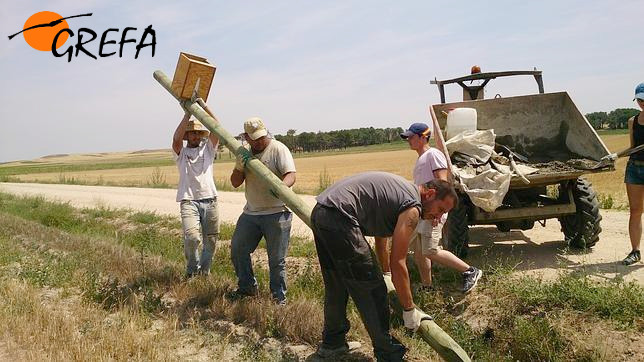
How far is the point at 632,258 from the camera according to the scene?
604cm

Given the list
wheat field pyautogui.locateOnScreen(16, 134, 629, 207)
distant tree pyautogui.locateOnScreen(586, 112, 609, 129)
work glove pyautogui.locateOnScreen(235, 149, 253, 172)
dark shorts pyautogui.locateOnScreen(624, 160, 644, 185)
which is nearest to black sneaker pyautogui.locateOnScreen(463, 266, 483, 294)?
dark shorts pyautogui.locateOnScreen(624, 160, 644, 185)

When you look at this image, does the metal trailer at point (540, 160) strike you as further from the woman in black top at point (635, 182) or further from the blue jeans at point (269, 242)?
the blue jeans at point (269, 242)

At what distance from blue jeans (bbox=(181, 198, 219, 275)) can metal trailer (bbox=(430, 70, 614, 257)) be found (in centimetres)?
292

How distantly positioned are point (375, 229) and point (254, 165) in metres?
1.65

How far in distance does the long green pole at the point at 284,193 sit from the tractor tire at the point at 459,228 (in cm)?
250

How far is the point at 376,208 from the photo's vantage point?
3658 mm

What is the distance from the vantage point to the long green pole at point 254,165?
452 centimetres

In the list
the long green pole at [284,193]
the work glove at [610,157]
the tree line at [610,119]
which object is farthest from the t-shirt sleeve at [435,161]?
the tree line at [610,119]

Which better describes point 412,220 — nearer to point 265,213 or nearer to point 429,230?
point 429,230

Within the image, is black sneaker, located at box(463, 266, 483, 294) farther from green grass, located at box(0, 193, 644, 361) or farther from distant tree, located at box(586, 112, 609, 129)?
distant tree, located at box(586, 112, 609, 129)

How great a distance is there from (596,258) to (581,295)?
6.56 ft

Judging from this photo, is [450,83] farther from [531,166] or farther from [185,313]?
[185,313]

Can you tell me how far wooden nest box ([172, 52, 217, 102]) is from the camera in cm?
540

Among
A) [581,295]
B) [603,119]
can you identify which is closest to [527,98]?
[581,295]
